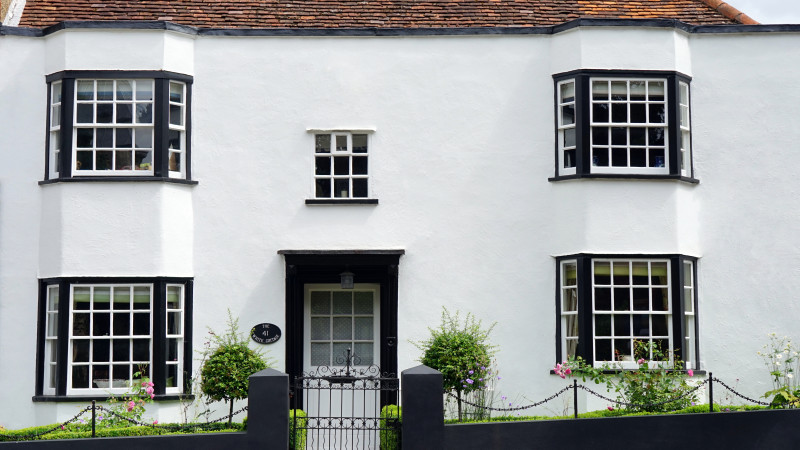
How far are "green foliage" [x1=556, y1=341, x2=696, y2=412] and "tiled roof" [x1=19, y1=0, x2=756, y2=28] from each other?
589 centimetres

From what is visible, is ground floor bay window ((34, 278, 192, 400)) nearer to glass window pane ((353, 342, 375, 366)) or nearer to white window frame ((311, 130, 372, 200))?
glass window pane ((353, 342, 375, 366))

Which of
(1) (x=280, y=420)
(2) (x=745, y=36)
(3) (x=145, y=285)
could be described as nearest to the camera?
(1) (x=280, y=420)

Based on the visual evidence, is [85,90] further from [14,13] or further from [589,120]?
[589,120]

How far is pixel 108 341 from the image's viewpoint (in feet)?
56.5

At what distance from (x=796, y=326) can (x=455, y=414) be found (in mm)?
5740

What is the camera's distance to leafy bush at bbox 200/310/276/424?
1655 cm

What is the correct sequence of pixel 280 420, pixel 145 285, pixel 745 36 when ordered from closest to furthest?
pixel 280 420, pixel 145 285, pixel 745 36

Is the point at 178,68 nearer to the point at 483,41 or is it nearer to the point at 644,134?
the point at 483,41

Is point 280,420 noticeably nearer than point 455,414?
Yes

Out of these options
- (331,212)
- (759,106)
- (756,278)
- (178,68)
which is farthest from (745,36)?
(178,68)

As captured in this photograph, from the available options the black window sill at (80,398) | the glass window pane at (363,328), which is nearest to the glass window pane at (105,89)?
the black window sill at (80,398)

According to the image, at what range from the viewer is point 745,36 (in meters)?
18.5

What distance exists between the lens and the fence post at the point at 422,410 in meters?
14.6

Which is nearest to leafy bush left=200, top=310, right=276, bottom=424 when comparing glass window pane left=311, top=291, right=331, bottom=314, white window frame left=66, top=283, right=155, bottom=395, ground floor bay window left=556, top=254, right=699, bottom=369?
white window frame left=66, top=283, right=155, bottom=395
